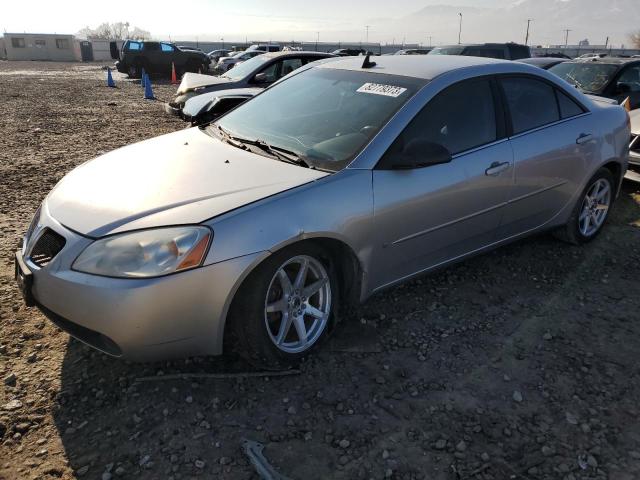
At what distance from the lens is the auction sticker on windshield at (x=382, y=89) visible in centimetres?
325

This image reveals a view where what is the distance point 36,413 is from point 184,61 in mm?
26201

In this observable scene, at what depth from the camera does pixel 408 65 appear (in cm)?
362

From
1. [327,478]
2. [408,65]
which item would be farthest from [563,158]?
[327,478]

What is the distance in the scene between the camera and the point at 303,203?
2.62 meters

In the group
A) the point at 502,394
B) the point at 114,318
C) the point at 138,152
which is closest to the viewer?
the point at 114,318

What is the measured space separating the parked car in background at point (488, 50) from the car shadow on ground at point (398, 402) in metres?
10.7

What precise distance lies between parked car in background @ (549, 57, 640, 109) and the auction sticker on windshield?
5.86 meters

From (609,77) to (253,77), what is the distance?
20.2 ft

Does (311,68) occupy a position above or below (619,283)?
above

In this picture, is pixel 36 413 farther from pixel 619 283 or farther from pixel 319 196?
pixel 619 283

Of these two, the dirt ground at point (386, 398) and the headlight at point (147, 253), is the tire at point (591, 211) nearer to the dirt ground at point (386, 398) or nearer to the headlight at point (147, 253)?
the dirt ground at point (386, 398)

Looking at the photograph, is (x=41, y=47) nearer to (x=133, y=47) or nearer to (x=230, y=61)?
(x=133, y=47)

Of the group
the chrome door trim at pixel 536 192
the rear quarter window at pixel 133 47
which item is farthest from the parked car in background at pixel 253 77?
the rear quarter window at pixel 133 47

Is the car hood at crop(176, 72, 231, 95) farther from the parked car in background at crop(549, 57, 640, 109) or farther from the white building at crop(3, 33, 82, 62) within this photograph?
the white building at crop(3, 33, 82, 62)
